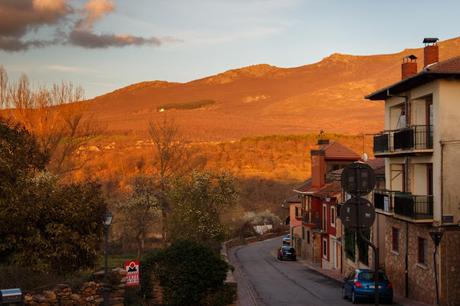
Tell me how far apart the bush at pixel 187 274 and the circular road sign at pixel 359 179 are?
34.9ft

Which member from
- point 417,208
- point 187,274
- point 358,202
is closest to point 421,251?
point 417,208

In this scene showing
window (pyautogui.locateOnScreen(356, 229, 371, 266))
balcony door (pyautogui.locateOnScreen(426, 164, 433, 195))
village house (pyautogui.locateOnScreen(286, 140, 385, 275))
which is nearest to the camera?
balcony door (pyautogui.locateOnScreen(426, 164, 433, 195))

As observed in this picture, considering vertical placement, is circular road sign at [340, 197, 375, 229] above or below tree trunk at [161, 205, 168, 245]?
above

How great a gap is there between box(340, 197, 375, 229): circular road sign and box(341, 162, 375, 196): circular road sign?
21cm

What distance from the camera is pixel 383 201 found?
1275 inches

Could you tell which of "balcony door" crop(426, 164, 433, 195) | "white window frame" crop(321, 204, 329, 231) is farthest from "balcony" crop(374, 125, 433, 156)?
"white window frame" crop(321, 204, 329, 231)

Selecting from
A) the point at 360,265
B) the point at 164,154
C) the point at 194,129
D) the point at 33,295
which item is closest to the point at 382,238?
the point at 360,265

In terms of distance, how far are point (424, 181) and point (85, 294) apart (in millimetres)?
17294

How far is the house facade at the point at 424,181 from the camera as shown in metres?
26.0

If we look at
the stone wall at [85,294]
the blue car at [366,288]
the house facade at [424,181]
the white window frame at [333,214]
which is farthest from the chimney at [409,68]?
the stone wall at [85,294]

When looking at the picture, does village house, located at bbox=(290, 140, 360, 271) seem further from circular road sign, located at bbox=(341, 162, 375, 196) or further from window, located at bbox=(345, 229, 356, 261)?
circular road sign, located at bbox=(341, 162, 375, 196)

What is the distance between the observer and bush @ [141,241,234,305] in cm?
2198

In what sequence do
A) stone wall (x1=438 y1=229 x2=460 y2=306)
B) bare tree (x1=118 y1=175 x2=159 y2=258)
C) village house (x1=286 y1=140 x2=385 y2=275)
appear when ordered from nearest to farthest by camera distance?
stone wall (x1=438 y1=229 x2=460 y2=306) < village house (x1=286 y1=140 x2=385 y2=275) < bare tree (x1=118 y1=175 x2=159 y2=258)

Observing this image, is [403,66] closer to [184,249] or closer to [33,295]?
[184,249]
